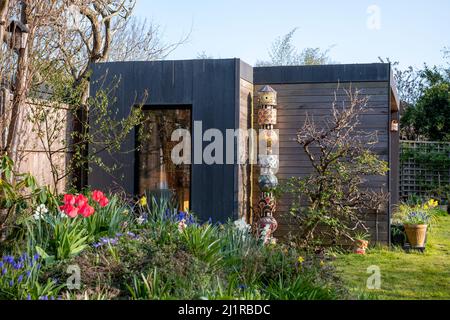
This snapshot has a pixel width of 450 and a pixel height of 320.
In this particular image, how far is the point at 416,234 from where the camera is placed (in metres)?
8.06

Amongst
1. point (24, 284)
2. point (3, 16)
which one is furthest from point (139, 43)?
point (24, 284)

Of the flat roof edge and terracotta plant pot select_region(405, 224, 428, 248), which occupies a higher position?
the flat roof edge

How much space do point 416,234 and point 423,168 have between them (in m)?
6.03

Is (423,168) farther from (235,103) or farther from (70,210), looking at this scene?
(70,210)

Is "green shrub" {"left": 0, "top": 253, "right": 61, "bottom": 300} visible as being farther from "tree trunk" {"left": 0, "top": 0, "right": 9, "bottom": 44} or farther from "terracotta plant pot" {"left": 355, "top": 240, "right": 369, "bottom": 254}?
"terracotta plant pot" {"left": 355, "top": 240, "right": 369, "bottom": 254}

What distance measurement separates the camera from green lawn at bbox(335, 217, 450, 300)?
558cm

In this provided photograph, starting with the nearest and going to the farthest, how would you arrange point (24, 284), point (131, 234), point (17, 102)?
point (24, 284) < point (131, 234) < point (17, 102)

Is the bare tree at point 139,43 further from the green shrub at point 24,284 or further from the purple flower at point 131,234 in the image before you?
the green shrub at point 24,284

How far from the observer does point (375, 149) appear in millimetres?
7895

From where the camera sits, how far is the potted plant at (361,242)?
→ 766 centimetres

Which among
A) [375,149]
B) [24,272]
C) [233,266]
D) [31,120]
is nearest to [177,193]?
[31,120]

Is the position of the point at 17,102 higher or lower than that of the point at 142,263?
higher

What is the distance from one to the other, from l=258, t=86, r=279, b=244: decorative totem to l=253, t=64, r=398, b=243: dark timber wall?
25 centimetres

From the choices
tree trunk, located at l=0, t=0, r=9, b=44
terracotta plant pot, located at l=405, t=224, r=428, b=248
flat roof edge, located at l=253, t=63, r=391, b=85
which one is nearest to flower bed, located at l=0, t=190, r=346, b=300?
tree trunk, located at l=0, t=0, r=9, b=44
